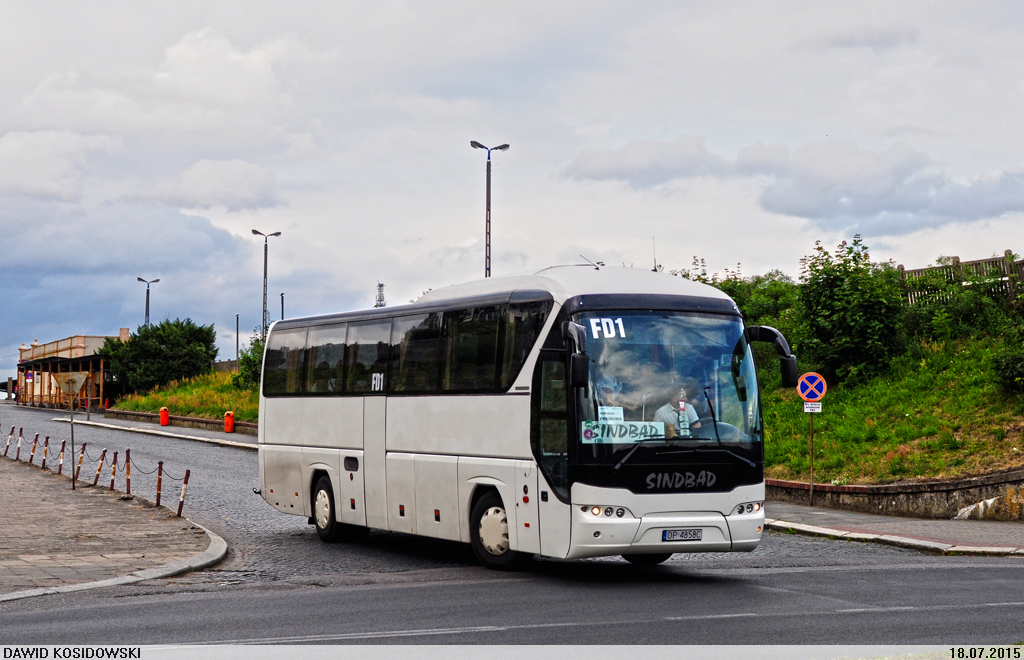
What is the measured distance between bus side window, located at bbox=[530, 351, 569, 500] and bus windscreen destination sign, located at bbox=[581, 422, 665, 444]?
0.27 metres

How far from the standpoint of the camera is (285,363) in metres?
17.9

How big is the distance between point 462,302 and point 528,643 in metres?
6.23

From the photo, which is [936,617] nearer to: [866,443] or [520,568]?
[520,568]

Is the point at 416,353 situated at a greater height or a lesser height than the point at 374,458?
greater

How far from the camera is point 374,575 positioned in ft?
43.4

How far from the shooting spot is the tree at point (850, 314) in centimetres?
2794

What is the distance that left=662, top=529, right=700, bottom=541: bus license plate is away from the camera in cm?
1162

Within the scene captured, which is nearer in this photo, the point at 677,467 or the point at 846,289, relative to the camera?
the point at 677,467

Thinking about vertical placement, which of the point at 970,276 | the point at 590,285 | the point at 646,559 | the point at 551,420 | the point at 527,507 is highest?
the point at 970,276

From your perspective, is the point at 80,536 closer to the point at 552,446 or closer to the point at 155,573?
the point at 155,573

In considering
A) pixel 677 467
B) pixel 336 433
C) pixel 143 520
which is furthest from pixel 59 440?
pixel 677 467

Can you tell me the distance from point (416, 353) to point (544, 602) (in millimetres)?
4849

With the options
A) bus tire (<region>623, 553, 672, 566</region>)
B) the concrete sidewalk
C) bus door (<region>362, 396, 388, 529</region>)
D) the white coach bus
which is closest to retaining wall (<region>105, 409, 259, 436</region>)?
the concrete sidewalk

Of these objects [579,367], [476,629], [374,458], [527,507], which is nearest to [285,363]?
[374,458]
